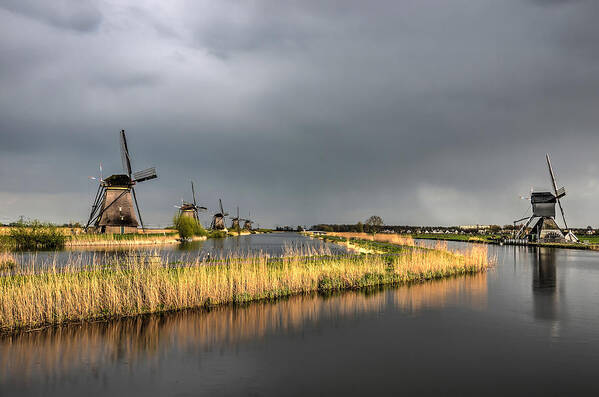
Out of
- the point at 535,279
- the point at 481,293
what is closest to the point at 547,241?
the point at 535,279

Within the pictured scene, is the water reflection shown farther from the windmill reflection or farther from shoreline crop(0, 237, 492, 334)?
the windmill reflection

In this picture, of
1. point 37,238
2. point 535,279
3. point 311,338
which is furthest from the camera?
point 37,238

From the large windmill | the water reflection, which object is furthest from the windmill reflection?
the large windmill

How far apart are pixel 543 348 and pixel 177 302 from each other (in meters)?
10.4

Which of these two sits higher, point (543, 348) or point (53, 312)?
point (53, 312)

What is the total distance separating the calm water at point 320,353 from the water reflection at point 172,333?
34 mm

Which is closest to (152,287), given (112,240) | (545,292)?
(545,292)

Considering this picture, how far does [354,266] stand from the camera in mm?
18516

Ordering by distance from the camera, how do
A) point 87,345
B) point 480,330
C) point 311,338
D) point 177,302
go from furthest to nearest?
point 177,302 < point 480,330 < point 311,338 < point 87,345

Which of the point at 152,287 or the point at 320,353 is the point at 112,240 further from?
the point at 320,353

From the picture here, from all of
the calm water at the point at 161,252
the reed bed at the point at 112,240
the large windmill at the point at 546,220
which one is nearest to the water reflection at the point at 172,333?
the calm water at the point at 161,252

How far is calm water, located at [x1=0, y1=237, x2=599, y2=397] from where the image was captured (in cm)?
754

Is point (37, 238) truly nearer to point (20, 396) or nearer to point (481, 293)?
point (20, 396)

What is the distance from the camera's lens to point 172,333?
10.6m
